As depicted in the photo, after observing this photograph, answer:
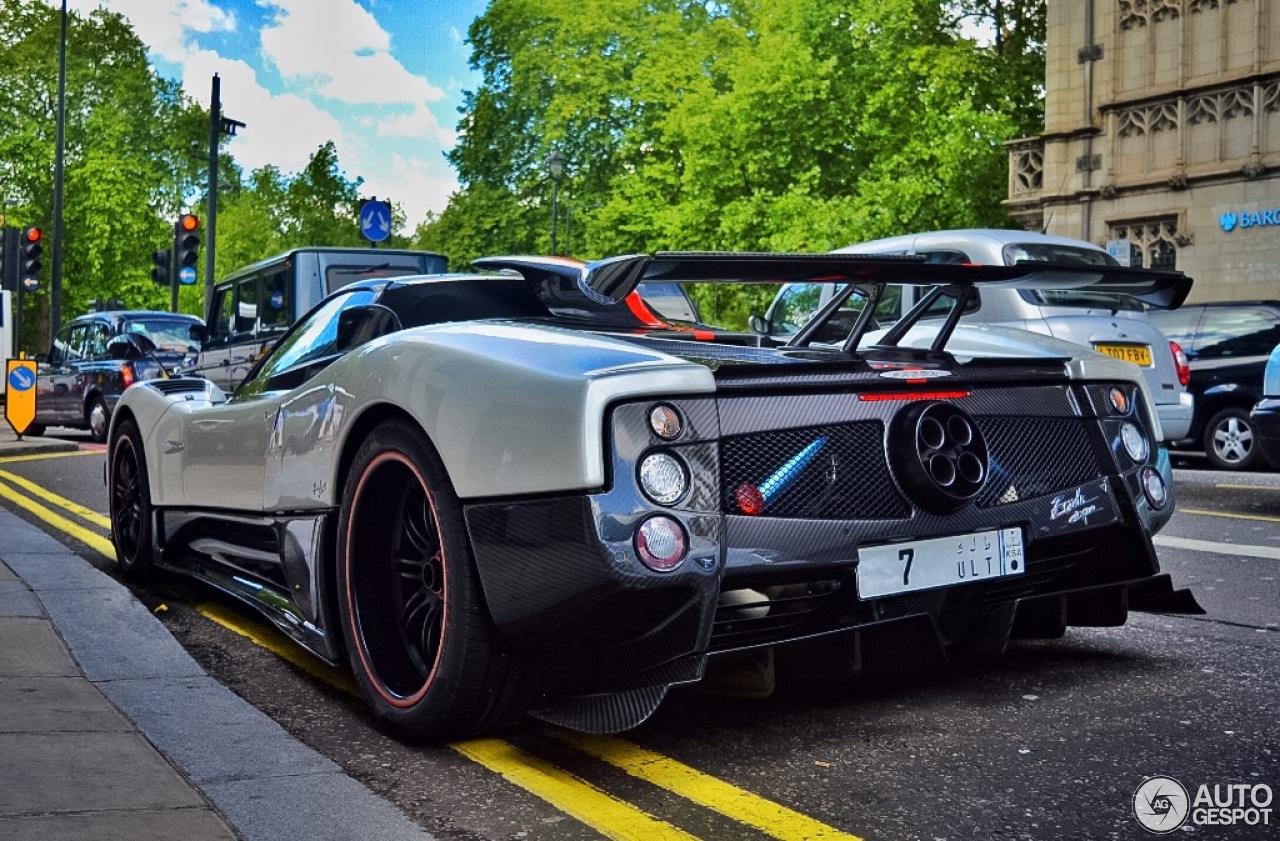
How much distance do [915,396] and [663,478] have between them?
0.80m

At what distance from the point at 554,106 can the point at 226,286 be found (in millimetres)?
26433

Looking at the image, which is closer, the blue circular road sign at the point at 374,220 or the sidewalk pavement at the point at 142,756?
the sidewalk pavement at the point at 142,756

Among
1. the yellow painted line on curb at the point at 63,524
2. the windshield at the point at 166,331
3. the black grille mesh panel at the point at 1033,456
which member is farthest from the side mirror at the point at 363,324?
the windshield at the point at 166,331

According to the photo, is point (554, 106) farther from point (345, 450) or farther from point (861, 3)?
point (345, 450)

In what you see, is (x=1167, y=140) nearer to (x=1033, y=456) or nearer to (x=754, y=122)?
(x=754, y=122)

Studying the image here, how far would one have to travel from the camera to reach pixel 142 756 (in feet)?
11.8

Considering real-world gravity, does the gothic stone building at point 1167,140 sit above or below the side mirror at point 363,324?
above

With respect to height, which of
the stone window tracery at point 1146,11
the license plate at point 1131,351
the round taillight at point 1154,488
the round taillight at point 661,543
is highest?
the stone window tracery at point 1146,11

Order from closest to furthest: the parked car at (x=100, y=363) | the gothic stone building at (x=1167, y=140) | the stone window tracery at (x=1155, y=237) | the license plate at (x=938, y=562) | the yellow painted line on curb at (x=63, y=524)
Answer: the license plate at (x=938, y=562) < the yellow painted line on curb at (x=63, y=524) < the parked car at (x=100, y=363) < the gothic stone building at (x=1167, y=140) < the stone window tracery at (x=1155, y=237)

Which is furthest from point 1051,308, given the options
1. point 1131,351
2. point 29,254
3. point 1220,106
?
point 29,254

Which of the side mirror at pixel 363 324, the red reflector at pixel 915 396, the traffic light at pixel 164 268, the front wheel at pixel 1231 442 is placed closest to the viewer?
the red reflector at pixel 915 396

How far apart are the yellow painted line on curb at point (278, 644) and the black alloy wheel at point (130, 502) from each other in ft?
1.62

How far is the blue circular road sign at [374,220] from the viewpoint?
20016 millimetres

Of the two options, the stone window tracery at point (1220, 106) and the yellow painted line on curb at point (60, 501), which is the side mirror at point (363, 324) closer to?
the yellow painted line on curb at point (60, 501)
